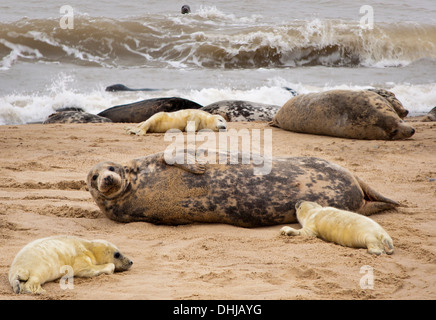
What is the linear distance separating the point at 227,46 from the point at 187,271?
16.3 metres

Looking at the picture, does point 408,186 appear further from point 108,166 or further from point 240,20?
point 240,20

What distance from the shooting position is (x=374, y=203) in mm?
5074

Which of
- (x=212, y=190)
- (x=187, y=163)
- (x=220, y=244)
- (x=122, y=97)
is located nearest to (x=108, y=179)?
(x=187, y=163)

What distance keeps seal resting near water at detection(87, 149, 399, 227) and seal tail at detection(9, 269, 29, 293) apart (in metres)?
1.52

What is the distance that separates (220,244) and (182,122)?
5333mm

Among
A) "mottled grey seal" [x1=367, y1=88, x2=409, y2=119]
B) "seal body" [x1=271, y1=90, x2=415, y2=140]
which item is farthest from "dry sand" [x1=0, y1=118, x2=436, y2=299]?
"mottled grey seal" [x1=367, y1=88, x2=409, y2=119]

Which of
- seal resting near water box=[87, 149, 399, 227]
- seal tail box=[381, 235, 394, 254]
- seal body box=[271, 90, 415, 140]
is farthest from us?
seal body box=[271, 90, 415, 140]

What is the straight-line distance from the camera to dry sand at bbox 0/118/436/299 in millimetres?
3205

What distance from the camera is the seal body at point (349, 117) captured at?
877 cm

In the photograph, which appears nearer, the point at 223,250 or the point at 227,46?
the point at 223,250

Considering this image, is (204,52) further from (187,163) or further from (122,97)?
(187,163)

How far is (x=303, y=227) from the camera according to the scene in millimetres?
4402

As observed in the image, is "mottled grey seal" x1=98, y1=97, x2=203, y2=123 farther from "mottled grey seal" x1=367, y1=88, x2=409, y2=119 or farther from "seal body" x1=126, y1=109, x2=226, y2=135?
"mottled grey seal" x1=367, y1=88, x2=409, y2=119
